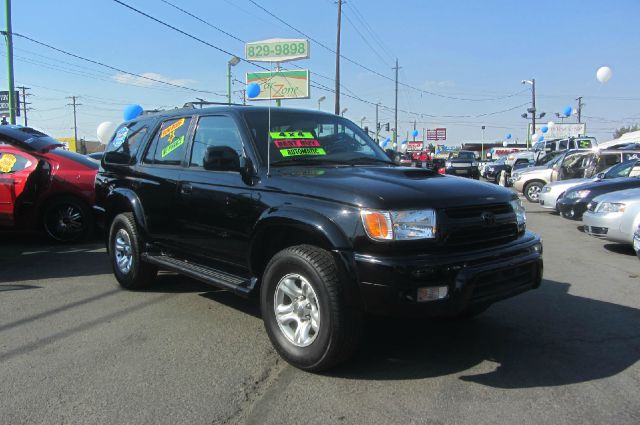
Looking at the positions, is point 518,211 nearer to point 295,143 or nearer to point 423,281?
point 423,281

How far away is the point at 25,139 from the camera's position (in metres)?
8.87

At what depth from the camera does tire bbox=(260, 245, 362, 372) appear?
3406mm

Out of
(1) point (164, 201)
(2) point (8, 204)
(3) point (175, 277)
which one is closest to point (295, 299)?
(1) point (164, 201)

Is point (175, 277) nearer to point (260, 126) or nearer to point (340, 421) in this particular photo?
point (260, 126)

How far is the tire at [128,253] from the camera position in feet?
18.6

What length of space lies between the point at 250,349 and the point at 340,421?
1328 millimetres

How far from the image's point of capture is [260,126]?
4.50 m

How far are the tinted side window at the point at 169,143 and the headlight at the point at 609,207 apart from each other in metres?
6.81

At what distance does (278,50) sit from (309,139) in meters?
33.0

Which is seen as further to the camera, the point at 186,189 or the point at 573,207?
the point at 573,207

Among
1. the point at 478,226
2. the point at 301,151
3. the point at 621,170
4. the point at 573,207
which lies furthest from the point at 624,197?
the point at 301,151

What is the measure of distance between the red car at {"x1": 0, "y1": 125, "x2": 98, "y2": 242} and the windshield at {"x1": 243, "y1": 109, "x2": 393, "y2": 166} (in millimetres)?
5570

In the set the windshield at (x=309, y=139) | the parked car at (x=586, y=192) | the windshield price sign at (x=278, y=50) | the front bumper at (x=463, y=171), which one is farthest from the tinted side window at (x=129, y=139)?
the windshield price sign at (x=278, y=50)

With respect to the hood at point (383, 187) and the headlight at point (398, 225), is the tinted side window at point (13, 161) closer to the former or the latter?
the hood at point (383, 187)
